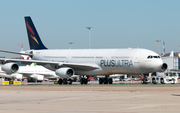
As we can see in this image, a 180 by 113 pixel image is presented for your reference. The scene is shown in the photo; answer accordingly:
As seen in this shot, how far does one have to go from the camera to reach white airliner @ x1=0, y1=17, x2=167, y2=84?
46.2 m

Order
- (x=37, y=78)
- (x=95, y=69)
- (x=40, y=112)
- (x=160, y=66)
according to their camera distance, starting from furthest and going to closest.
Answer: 1. (x=37, y=78)
2. (x=95, y=69)
3. (x=160, y=66)
4. (x=40, y=112)

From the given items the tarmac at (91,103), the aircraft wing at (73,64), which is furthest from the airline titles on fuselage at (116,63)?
the tarmac at (91,103)

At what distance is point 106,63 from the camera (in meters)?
48.4

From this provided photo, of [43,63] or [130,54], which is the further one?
[43,63]

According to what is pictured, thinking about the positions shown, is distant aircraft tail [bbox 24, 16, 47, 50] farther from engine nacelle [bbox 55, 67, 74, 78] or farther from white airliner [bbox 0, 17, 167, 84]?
engine nacelle [bbox 55, 67, 74, 78]

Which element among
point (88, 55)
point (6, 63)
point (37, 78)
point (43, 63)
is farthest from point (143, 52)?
point (37, 78)

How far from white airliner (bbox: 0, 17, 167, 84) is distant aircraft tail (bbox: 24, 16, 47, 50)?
7.16 ft

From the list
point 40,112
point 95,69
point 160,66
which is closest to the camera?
point 40,112

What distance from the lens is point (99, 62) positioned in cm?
4928

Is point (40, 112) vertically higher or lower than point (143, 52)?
lower

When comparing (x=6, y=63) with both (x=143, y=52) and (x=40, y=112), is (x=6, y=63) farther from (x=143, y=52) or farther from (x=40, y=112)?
(x=40, y=112)

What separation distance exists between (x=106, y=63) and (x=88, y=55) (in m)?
3.80

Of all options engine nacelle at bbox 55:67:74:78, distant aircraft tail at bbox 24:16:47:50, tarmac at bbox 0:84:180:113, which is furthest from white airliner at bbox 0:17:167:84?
tarmac at bbox 0:84:180:113

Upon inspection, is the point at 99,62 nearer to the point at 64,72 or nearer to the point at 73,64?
the point at 73,64
